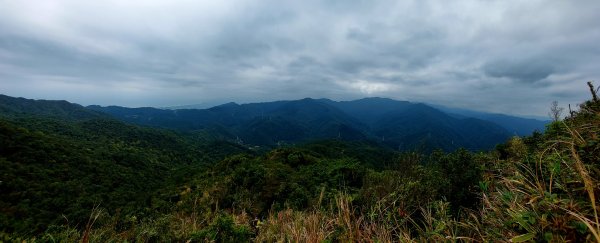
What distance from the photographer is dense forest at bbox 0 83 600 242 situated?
2221 mm

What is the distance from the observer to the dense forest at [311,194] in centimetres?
222

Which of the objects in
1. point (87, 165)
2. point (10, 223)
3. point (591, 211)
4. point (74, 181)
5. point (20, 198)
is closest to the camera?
point (591, 211)

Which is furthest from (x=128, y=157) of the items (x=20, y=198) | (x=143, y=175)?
(x=20, y=198)

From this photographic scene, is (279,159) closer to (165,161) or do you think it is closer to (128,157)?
(128,157)

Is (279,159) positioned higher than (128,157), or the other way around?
(279,159)

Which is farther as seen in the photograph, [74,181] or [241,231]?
[74,181]

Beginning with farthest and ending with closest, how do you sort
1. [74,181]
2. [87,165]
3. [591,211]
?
[87,165] < [74,181] < [591,211]

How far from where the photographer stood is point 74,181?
46.6 metres

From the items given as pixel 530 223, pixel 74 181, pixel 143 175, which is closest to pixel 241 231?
pixel 530 223

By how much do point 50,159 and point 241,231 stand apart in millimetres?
64606

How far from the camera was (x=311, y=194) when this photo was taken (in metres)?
15.9

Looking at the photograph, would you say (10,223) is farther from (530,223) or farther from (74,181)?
(530,223)

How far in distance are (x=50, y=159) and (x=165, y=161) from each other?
4068 centimetres

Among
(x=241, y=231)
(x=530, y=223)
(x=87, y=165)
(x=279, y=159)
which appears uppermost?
(x=530, y=223)
